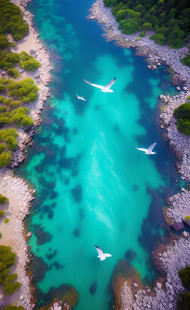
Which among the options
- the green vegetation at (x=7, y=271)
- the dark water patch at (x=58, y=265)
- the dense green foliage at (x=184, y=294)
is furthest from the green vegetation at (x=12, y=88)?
the dense green foliage at (x=184, y=294)

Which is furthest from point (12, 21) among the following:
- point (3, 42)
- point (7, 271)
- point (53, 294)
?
point (53, 294)

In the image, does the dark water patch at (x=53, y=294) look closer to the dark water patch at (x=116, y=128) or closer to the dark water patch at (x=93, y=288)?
the dark water patch at (x=93, y=288)

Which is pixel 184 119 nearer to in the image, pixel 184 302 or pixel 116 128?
pixel 116 128

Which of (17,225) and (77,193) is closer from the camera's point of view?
(17,225)

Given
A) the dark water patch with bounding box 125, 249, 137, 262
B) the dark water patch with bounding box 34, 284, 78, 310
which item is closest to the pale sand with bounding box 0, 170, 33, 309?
the dark water patch with bounding box 34, 284, 78, 310

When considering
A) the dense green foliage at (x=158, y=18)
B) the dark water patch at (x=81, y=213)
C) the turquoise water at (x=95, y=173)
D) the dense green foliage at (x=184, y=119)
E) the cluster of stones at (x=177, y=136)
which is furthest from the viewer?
the dense green foliage at (x=158, y=18)

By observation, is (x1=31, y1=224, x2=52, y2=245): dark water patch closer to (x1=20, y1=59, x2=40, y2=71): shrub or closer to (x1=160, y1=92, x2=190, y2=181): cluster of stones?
(x1=160, y1=92, x2=190, y2=181): cluster of stones

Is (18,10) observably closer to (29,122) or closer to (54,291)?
(29,122)
